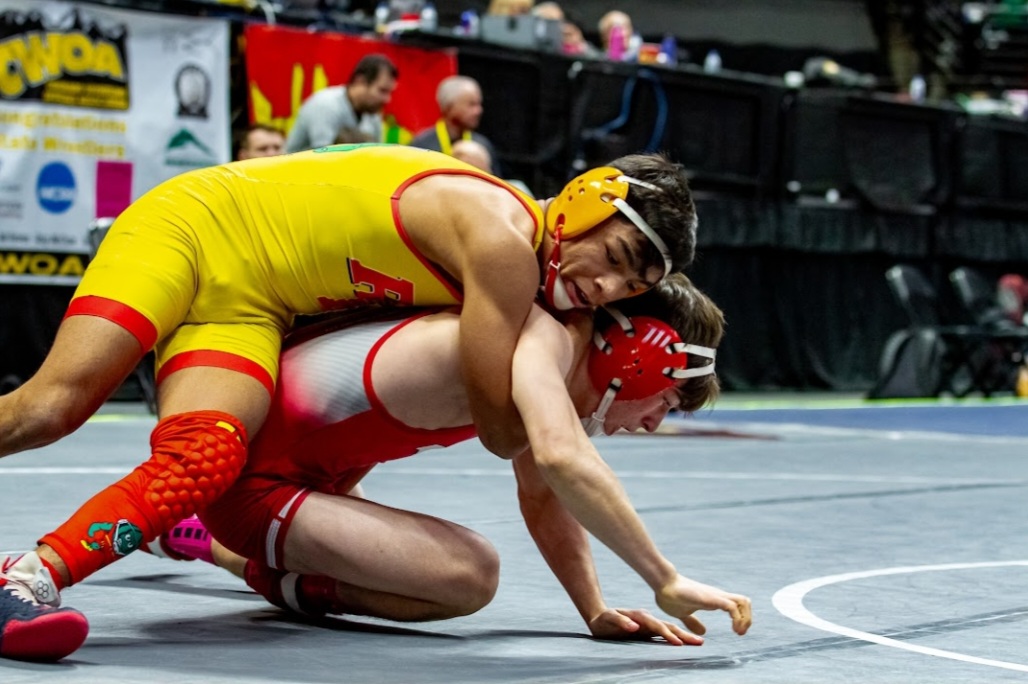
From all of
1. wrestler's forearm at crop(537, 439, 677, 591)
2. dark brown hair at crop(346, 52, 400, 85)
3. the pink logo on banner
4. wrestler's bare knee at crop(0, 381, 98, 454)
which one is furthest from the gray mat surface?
dark brown hair at crop(346, 52, 400, 85)

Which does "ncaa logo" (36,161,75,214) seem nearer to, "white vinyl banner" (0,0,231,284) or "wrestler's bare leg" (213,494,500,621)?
"white vinyl banner" (0,0,231,284)

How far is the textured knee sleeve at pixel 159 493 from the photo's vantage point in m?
2.15

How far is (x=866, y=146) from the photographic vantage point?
10.4 meters

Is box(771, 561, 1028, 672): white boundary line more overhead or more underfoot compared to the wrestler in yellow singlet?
more underfoot

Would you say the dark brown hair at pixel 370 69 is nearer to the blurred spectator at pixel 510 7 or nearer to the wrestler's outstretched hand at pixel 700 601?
the blurred spectator at pixel 510 7

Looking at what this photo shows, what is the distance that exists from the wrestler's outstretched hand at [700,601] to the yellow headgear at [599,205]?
504 mm

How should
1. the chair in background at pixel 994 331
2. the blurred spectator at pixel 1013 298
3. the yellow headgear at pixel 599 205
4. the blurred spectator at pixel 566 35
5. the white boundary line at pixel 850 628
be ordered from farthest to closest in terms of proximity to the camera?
the blurred spectator at pixel 1013 298 → the chair in background at pixel 994 331 → the blurred spectator at pixel 566 35 → the yellow headgear at pixel 599 205 → the white boundary line at pixel 850 628

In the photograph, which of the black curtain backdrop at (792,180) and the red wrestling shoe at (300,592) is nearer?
the red wrestling shoe at (300,592)

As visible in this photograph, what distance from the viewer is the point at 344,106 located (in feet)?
21.6

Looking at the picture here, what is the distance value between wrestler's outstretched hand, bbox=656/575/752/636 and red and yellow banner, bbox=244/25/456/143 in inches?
217

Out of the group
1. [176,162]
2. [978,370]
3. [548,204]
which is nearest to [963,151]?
[978,370]

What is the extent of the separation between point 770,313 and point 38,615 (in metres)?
8.36

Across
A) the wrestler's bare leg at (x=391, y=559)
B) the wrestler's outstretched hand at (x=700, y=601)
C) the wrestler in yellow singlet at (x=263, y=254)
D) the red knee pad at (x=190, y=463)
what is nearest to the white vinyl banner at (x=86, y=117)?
the wrestler in yellow singlet at (x=263, y=254)

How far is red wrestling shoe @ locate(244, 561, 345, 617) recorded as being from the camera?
2.51 m
